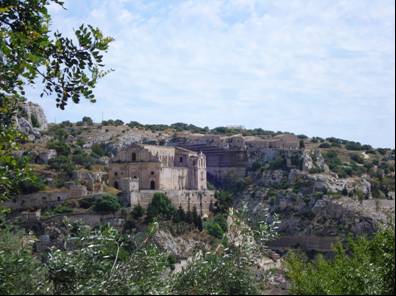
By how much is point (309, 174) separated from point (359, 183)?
4.74 metres

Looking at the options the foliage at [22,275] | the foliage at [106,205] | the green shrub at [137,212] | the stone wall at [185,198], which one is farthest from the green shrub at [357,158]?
the foliage at [22,275]

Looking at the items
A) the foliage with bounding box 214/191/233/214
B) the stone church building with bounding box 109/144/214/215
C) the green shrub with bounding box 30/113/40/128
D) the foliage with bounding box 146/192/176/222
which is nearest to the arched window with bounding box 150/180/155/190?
the stone church building with bounding box 109/144/214/215

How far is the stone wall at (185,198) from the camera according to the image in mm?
45519

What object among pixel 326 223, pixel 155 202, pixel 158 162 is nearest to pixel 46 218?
pixel 155 202

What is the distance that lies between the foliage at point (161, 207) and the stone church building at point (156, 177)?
36.4 inches

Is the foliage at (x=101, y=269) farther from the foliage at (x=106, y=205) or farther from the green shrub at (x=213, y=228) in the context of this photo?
the foliage at (x=106, y=205)

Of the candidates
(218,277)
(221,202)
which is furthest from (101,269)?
(221,202)

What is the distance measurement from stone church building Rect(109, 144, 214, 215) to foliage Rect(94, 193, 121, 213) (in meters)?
2.92

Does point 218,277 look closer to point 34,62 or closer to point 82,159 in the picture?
point 34,62

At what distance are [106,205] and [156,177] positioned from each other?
769 cm

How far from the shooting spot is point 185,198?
4909 centimetres

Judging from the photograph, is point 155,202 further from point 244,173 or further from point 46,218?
point 244,173

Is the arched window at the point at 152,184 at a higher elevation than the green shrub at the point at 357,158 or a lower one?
Answer: lower

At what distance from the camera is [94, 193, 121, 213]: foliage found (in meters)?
42.5
